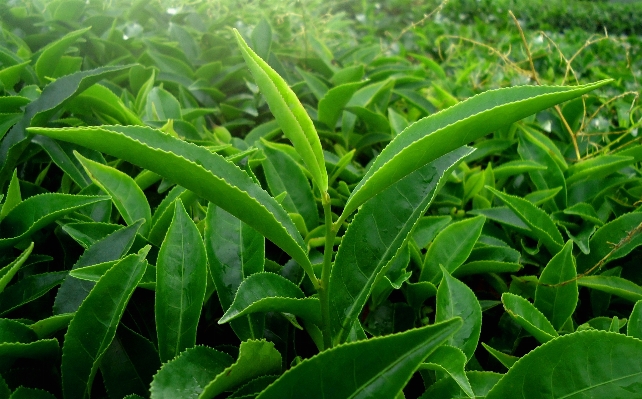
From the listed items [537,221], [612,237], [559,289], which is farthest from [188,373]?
[612,237]

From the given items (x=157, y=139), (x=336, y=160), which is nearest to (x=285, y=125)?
(x=157, y=139)

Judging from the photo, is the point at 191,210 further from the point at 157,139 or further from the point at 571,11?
the point at 571,11

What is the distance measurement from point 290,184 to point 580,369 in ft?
2.51

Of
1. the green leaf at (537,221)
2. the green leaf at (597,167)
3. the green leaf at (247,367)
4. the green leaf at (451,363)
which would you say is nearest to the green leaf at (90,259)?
the green leaf at (247,367)

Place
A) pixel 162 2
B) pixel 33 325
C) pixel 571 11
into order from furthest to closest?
pixel 571 11 < pixel 162 2 < pixel 33 325

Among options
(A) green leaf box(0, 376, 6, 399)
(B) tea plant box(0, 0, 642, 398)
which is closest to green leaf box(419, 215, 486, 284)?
(B) tea plant box(0, 0, 642, 398)

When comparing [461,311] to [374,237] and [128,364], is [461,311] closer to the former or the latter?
[374,237]

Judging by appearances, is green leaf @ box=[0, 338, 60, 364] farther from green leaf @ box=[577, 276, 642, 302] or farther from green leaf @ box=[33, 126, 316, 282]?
green leaf @ box=[577, 276, 642, 302]

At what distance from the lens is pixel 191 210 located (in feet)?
3.99

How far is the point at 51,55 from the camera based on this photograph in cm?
154

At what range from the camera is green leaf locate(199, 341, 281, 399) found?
0.69 meters

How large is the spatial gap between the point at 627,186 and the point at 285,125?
4.46 ft

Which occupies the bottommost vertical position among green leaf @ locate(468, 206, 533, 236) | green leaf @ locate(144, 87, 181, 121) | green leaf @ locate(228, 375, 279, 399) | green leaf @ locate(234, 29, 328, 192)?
green leaf @ locate(468, 206, 533, 236)

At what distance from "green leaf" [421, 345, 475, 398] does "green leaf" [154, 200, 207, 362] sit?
39 cm
